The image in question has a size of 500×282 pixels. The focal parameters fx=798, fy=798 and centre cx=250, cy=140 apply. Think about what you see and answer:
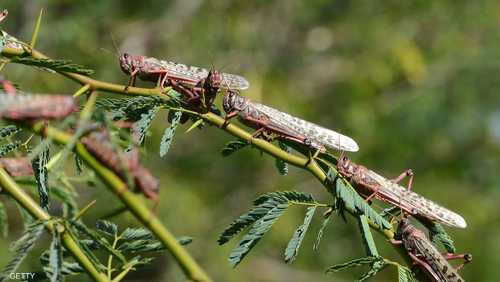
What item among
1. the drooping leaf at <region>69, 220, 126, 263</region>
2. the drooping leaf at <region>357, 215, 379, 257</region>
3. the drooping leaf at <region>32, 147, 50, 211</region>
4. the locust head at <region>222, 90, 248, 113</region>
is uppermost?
the locust head at <region>222, 90, 248, 113</region>

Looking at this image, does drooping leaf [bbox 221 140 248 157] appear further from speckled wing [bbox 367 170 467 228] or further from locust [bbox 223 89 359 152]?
speckled wing [bbox 367 170 467 228]

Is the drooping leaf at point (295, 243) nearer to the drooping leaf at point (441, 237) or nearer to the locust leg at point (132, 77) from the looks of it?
the drooping leaf at point (441, 237)

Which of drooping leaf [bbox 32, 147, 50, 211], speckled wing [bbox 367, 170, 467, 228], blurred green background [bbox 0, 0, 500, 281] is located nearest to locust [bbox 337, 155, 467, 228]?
speckled wing [bbox 367, 170, 467, 228]

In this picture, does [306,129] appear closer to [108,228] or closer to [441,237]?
[441,237]

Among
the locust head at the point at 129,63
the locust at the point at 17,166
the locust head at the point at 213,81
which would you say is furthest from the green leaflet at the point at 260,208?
the locust head at the point at 129,63

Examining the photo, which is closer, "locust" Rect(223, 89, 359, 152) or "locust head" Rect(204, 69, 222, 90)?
"locust head" Rect(204, 69, 222, 90)

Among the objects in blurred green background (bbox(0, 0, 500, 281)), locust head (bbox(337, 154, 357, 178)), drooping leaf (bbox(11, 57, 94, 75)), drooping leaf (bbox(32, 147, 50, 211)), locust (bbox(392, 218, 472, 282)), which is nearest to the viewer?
drooping leaf (bbox(11, 57, 94, 75))

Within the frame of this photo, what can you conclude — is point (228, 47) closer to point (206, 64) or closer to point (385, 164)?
point (206, 64)
